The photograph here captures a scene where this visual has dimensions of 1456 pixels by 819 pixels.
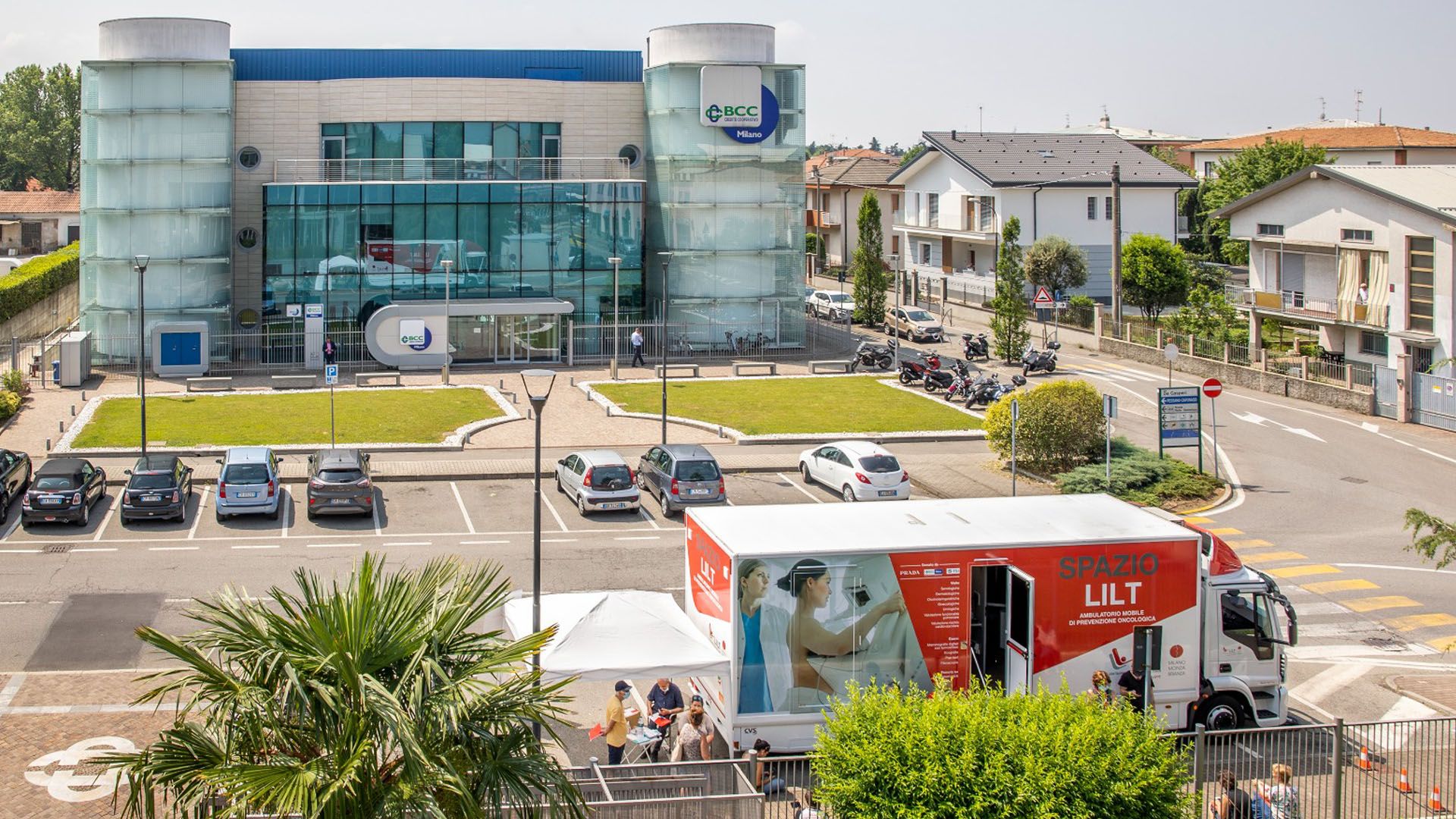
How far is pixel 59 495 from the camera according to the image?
30.4m

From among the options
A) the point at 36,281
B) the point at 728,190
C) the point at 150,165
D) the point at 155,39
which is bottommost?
the point at 36,281

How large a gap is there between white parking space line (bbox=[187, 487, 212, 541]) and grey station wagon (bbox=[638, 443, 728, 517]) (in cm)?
982

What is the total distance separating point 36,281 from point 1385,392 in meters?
54.8

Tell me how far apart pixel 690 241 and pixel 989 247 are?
23.7 meters

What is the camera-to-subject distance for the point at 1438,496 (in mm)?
34969

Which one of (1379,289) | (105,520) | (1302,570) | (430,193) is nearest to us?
(1302,570)

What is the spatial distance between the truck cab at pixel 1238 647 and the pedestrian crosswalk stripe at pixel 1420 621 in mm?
7110

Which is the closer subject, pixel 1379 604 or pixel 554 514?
pixel 1379 604

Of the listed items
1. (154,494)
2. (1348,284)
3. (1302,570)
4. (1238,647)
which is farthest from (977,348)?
(1238,647)

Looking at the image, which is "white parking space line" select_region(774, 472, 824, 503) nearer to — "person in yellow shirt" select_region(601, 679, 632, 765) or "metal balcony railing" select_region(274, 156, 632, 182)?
"person in yellow shirt" select_region(601, 679, 632, 765)

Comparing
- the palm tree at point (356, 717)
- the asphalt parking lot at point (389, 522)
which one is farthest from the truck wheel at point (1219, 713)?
the asphalt parking lot at point (389, 522)

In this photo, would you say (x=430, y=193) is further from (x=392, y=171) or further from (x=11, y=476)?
(x=11, y=476)

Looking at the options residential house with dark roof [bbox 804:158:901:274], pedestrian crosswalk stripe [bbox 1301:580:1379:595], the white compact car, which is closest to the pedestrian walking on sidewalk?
the white compact car

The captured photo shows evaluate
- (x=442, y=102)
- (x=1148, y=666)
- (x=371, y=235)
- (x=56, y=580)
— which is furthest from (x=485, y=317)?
(x=1148, y=666)
